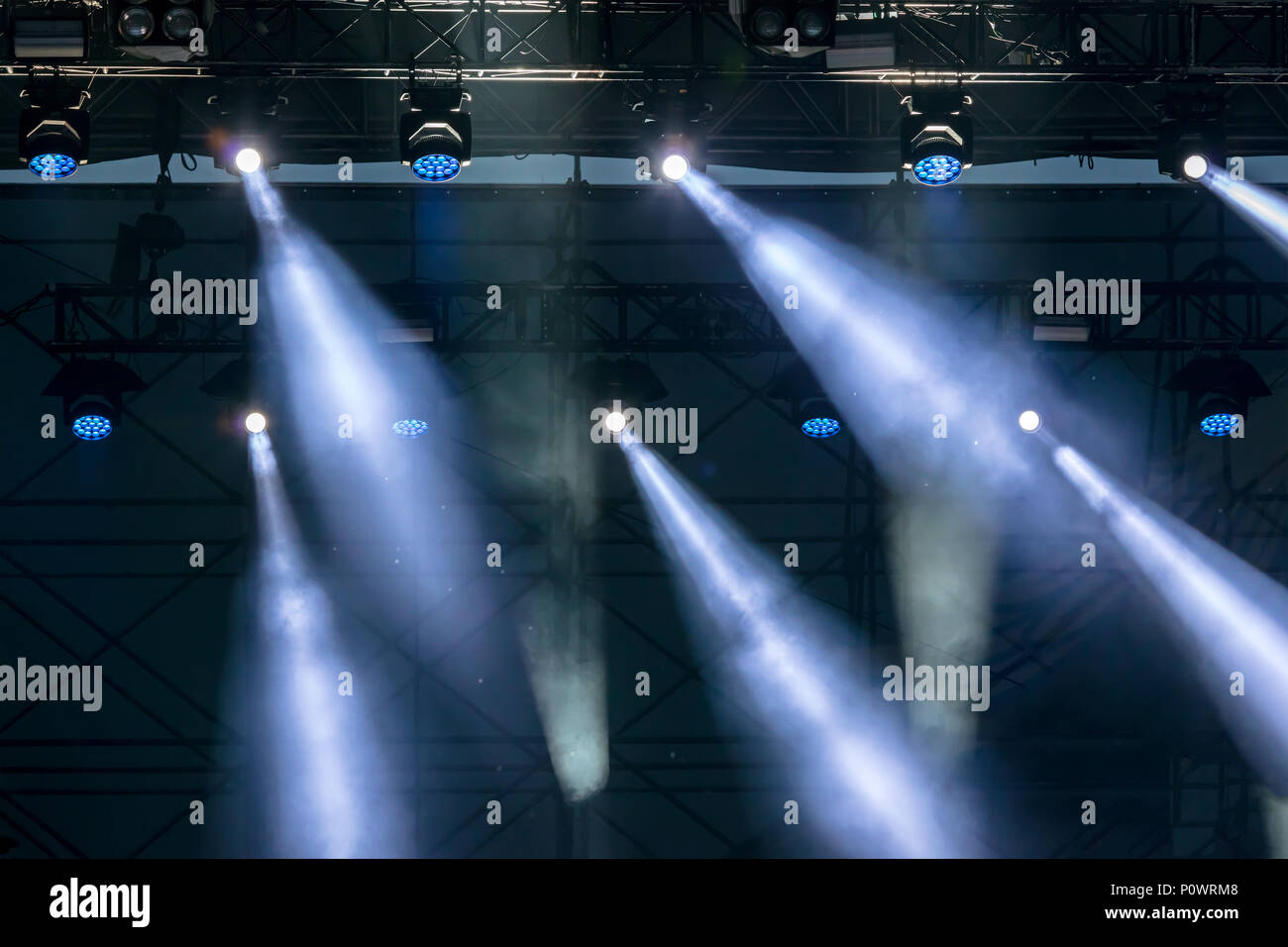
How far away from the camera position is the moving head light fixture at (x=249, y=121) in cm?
860

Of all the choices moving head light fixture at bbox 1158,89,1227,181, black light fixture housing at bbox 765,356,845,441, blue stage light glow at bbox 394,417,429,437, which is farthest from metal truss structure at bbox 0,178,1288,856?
moving head light fixture at bbox 1158,89,1227,181

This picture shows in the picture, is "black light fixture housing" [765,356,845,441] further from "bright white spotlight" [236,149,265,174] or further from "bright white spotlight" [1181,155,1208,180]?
"bright white spotlight" [236,149,265,174]

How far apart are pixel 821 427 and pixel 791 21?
10.3ft

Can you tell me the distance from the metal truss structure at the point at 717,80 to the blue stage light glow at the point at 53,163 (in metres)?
0.50

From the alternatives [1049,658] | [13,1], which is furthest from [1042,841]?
[13,1]

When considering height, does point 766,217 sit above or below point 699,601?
above

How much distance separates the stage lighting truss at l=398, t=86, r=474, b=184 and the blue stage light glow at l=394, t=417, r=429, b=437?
A: 7.26 feet

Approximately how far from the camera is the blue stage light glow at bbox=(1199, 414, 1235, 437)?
31.8 ft

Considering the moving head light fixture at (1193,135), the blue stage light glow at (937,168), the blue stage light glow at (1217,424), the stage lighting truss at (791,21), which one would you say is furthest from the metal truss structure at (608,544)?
the stage lighting truss at (791,21)

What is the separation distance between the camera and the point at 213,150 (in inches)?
387

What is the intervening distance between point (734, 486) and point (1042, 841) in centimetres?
333

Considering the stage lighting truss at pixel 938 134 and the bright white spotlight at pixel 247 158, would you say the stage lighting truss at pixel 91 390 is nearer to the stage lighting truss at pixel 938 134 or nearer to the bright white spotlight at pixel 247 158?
the bright white spotlight at pixel 247 158
